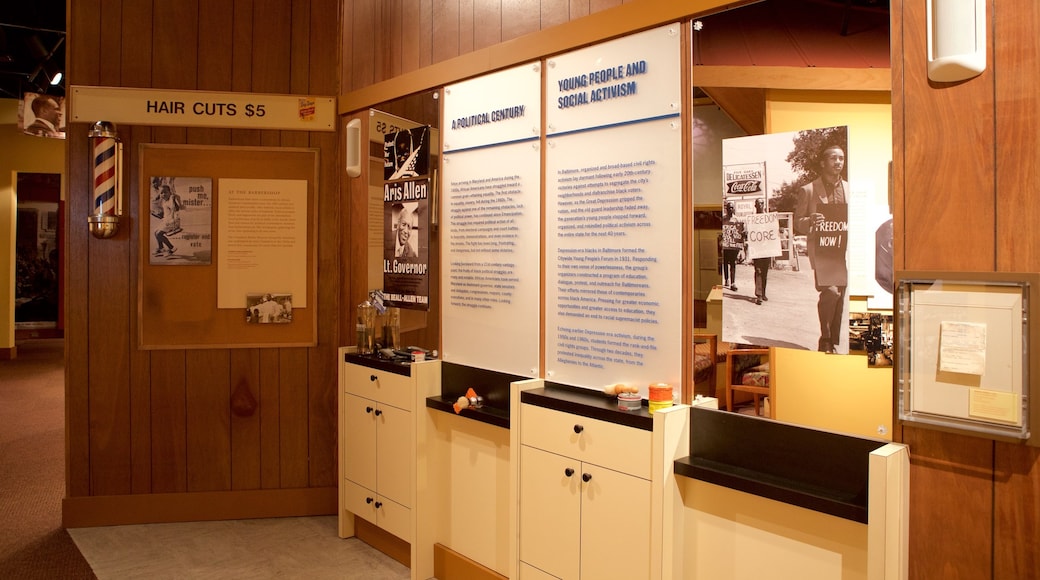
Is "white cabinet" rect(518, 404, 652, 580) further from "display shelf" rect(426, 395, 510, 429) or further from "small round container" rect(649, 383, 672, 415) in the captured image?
"display shelf" rect(426, 395, 510, 429)

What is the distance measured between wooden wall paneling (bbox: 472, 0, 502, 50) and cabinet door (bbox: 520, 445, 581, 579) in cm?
178

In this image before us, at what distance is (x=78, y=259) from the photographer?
4027mm

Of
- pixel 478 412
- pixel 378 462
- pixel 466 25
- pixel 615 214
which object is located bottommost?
pixel 378 462

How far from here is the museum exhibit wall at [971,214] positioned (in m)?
1.63

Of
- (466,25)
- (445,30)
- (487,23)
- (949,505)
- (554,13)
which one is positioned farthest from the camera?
(445,30)

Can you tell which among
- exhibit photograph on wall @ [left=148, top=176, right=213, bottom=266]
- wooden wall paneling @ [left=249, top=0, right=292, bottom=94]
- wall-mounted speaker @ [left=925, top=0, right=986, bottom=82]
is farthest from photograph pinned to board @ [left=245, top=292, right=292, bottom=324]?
wall-mounted speaker @ [left=925, top=0, right=986, bottom=82]

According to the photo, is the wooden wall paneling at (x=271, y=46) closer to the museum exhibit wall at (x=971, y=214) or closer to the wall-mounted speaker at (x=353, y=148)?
the wall-mounted speaker at (x=353, y=148)

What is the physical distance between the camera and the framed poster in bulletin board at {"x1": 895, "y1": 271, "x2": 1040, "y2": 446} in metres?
1.62

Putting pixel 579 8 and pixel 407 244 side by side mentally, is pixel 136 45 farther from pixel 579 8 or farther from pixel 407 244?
pixel 579 8

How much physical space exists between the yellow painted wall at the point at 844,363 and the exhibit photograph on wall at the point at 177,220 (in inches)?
130

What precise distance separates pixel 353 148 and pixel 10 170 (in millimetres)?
9262

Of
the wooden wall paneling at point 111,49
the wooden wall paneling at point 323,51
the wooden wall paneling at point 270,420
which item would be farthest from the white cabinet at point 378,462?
the wooden wall paneling at point 111,49

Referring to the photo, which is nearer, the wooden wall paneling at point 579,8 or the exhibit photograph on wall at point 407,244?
the wooden wall paneling at point 579,8

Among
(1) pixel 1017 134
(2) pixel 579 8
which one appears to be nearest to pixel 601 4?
(2) pixel 579 8
